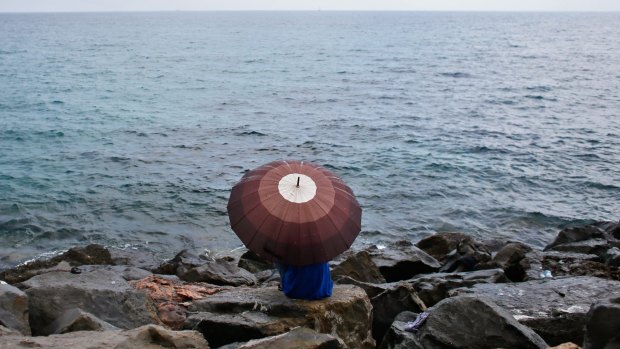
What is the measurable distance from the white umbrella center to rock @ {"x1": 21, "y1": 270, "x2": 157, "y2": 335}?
111 inches

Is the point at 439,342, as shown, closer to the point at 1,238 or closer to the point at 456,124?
the point at 1,238

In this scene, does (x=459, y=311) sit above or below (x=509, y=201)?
above

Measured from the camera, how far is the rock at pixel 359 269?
1166 cm

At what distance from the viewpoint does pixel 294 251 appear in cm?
683

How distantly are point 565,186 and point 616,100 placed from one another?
2501 cm

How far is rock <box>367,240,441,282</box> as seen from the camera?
1299 centimetres

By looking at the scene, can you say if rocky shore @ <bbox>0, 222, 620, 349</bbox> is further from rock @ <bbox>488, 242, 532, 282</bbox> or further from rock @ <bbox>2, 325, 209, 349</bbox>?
rock @ <bbox>488, 242, 532, 282</bbox>

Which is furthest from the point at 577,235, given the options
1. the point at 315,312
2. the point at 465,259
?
the point at 315,312

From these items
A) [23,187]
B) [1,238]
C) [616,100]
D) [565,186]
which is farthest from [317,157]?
[616,100]

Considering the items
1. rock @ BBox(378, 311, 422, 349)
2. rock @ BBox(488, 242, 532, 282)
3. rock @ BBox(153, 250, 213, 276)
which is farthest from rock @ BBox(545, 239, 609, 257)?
rock @ BBox(153, 250, 213, 276)

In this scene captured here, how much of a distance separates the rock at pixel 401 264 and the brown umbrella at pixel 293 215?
598cm

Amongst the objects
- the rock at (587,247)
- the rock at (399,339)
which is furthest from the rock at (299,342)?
the rock at (587,247)

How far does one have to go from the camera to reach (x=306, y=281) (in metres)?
7.21

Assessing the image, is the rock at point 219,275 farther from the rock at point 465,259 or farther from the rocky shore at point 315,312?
the rock at point 465,259
